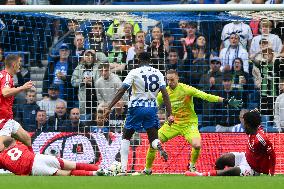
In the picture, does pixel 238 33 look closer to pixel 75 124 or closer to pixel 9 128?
pixel 75 124

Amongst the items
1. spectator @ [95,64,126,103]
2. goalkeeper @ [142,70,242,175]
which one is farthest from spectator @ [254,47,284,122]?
spectator @ [95,64,126,103]

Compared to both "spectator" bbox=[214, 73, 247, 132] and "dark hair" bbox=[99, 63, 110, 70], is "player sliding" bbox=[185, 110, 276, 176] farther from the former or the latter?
"dark hair" bbox=[99, 63, 110, 70]

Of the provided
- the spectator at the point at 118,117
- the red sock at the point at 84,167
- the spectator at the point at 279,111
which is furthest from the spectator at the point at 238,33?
the red sock at the point at 84,167

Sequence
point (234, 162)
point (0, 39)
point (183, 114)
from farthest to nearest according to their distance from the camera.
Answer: point (0, 39) < point (183, 114) < point (234, 162)

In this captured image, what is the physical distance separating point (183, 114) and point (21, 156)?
14.9ft

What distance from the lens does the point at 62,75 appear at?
20219mm

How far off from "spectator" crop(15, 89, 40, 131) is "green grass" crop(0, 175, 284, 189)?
5.04 metres

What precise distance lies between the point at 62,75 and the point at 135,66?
4.84 ft

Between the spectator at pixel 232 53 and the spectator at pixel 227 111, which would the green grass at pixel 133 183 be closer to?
the spectator at pixel 227 111

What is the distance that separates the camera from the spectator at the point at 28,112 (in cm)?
1992

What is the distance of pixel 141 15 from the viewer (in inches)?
777

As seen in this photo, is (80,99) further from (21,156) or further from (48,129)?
(21,156)

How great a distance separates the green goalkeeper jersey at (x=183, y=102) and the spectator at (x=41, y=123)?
2.23 meters

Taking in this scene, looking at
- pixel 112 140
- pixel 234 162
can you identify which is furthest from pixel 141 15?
pixel 234 162
